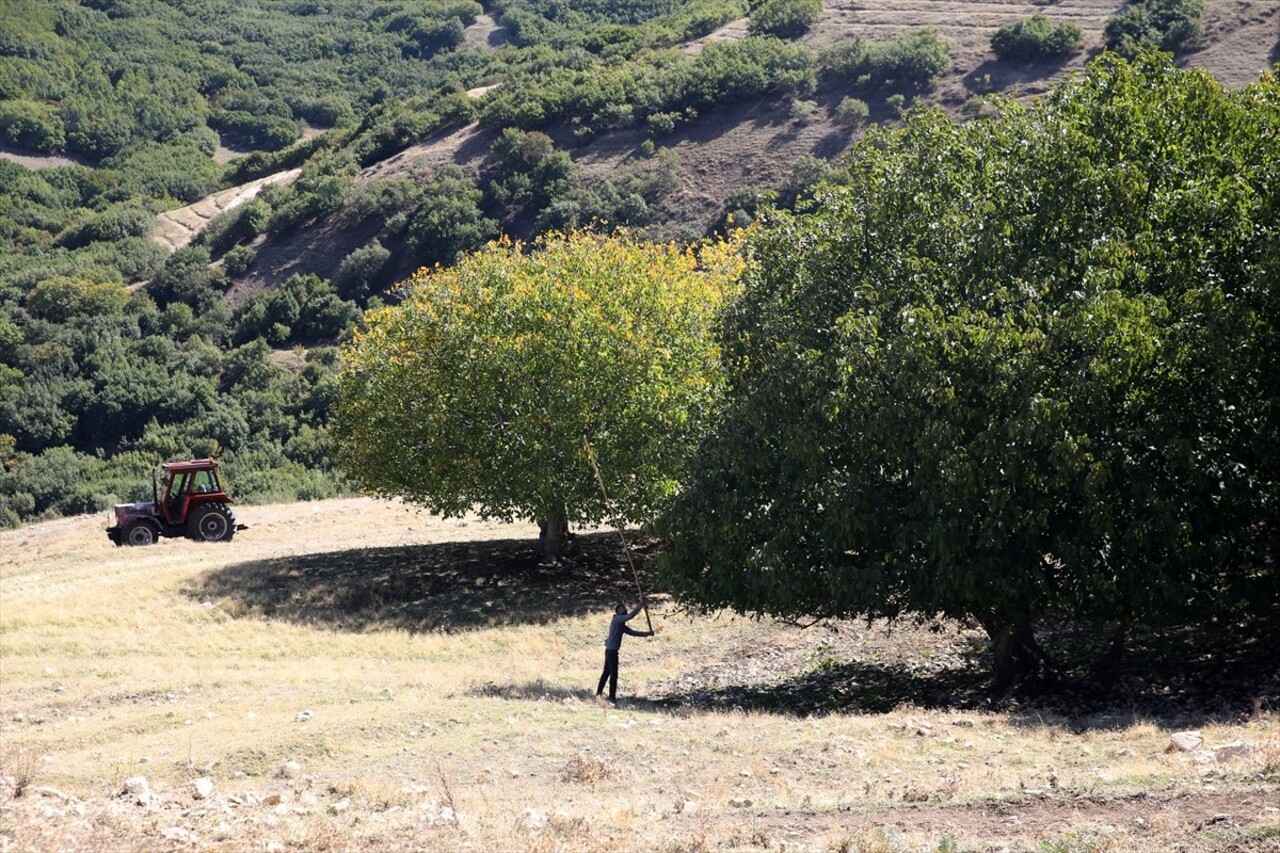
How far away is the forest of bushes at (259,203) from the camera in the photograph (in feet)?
224

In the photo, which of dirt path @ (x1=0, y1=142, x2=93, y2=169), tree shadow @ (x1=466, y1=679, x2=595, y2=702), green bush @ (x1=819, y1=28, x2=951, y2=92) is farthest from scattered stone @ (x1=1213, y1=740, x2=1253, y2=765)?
dirt path @ (x1=0, y1=142, x2=93, y2=169)

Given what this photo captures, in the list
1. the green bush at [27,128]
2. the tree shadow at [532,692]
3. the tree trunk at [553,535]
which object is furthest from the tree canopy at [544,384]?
the green bush at [27,128]

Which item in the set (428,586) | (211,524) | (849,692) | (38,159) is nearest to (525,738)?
(849,692)

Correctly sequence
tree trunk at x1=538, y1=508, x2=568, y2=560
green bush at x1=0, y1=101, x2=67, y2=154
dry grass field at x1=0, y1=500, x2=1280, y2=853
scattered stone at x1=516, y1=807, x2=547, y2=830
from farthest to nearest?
green bush at x1=0, y1=101, x2=67, y2=154 → tree trunk at x1=538, y1=508, x2=568, y2=560 → scattered stone at x1=516, y1=807, x2=547, y2=830 → dry grass field at x1=0, y1=500, x2=1280, y2=853

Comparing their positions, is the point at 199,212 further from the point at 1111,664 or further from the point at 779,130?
the point at 1111,664

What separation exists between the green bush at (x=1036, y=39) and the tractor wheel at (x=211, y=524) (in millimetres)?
66528

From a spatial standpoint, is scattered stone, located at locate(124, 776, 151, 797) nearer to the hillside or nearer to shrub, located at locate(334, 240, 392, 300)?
the hillside

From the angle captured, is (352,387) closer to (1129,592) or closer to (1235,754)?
(1129,592)

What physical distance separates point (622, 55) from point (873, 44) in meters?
23.9

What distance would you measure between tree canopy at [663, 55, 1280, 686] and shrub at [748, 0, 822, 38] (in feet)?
283

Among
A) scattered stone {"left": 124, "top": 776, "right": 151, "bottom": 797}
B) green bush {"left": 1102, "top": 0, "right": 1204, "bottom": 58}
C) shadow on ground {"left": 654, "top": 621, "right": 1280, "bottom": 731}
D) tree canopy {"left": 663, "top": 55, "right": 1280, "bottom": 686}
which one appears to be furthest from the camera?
green bush {"left": 1102, "top": 0, "right": 1204, "bottom": 58}

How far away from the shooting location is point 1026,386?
1590 cm

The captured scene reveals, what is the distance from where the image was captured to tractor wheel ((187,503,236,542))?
124 feet

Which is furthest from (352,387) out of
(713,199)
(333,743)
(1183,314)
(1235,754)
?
(713,199)
